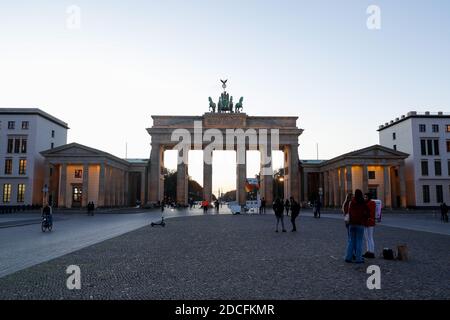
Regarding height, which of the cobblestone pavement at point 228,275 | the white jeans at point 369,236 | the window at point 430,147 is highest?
the window at point 430,147

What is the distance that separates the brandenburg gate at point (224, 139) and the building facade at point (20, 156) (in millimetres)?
19760

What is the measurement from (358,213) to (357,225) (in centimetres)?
36

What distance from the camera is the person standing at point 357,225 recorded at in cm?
1038

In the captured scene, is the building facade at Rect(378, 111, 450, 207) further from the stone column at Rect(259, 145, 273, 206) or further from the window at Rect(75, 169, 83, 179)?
the window at Rect(75, 169, 83, 179)

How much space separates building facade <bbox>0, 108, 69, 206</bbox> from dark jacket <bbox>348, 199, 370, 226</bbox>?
63.1 m

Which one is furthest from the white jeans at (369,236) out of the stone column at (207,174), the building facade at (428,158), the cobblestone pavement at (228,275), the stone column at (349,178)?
the building facade at (428,158)

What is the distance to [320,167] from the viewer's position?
7406 centimetres

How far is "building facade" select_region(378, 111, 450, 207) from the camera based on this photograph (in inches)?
2520

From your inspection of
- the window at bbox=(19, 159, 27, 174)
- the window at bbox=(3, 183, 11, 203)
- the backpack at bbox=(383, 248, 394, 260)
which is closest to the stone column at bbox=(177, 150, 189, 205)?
the window at bbox=(19, 159, 27, 174)

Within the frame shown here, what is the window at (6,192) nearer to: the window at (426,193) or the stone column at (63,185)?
the stone column at (63,185)

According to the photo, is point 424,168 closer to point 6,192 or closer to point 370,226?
point 370,226
